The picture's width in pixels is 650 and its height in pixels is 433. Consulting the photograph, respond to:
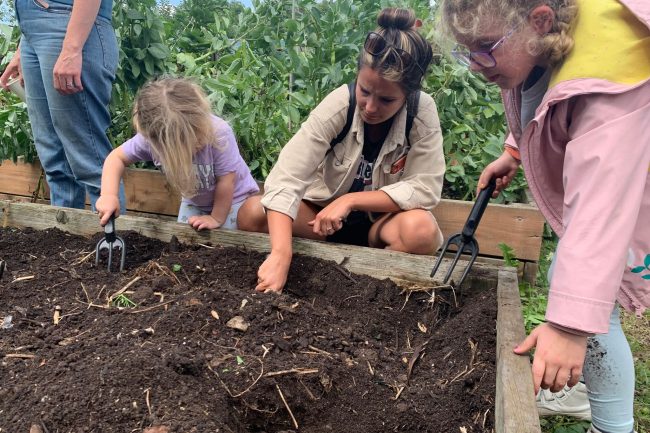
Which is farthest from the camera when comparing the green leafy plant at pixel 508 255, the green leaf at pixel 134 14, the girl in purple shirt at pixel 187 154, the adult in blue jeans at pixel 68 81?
the green leaf at pixel 134 14

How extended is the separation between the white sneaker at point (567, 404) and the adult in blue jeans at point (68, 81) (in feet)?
8.15

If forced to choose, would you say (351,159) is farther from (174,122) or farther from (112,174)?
(112,174)

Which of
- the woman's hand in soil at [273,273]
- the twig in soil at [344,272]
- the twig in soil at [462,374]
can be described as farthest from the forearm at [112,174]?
the twig in soil at [462,374]

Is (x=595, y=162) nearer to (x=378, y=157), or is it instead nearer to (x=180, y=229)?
(x=378, y=157)

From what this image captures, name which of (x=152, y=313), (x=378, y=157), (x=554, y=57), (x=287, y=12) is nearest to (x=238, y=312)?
(x=152, y=313)

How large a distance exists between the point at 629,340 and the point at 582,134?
1.79m

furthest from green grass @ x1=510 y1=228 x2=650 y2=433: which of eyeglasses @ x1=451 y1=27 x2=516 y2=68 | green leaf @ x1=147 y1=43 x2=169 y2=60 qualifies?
green leaf @ x1=147 y1=43 x2=169 y2=60

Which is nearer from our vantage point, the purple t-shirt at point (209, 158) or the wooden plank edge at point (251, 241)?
the wooden plank edge at point (251, 241)

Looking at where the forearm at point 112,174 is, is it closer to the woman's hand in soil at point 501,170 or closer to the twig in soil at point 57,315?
the twig in soil at point 57,315

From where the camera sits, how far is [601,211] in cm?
136

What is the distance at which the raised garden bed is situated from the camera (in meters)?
1.59

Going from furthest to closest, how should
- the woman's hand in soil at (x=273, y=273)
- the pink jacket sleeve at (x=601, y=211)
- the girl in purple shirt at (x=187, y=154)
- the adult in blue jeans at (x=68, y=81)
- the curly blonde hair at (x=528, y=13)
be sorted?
the adult in blue jeans at (x=68, y=81), the girl in purple shirt at (x=187, y=154), the woman's hand in soil at (x=273, y=273), the curly blonde hair at (x=528, y=13), the pink jacket sleeve at (x=601, y=211)

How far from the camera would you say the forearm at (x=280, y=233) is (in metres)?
2.52

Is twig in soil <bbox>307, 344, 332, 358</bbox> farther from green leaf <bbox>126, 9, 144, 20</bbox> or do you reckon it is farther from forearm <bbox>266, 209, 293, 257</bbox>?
green leaf <bbox>126, 9, 144, 20</bbox>
